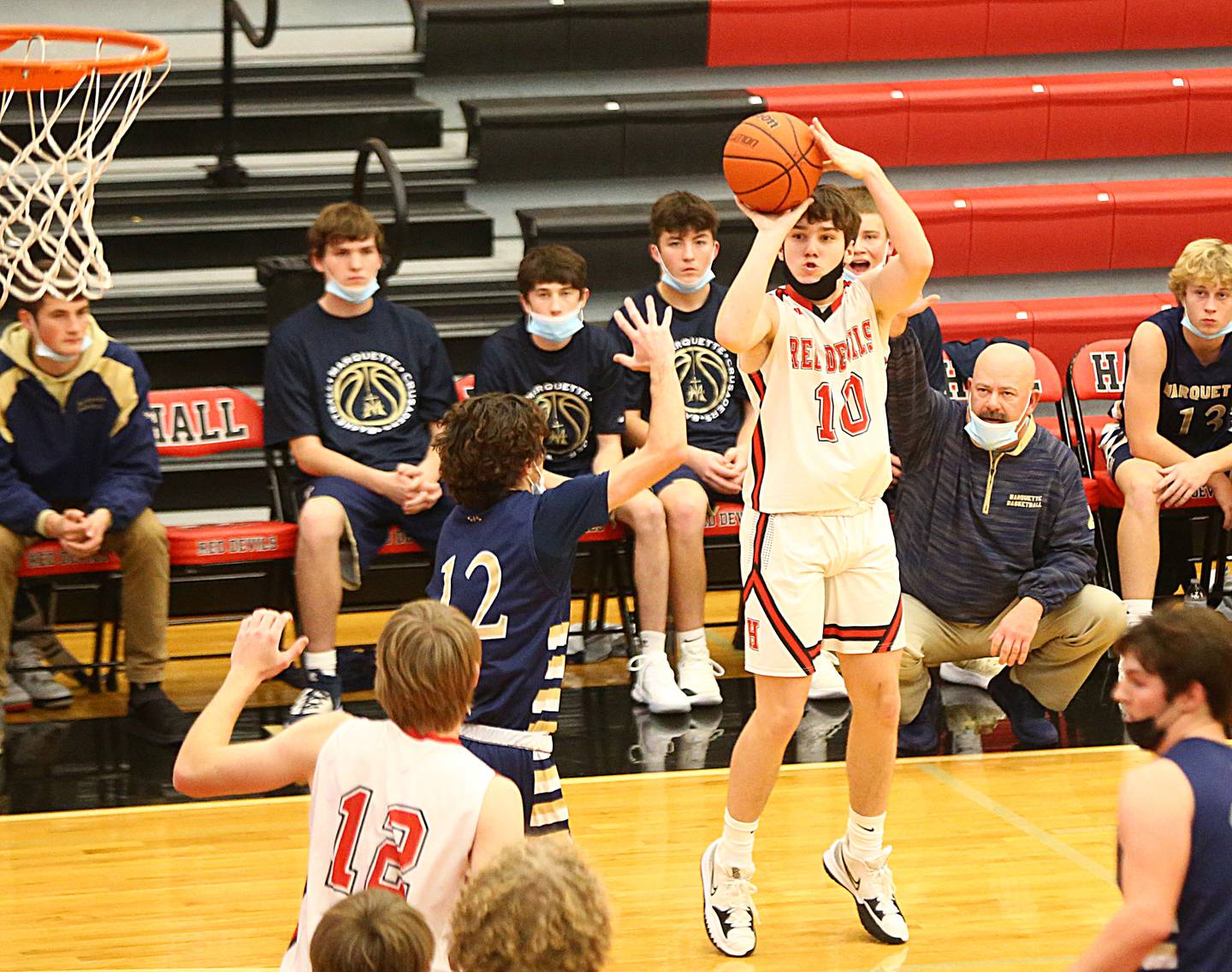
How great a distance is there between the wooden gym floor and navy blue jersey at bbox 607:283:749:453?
1.45 m

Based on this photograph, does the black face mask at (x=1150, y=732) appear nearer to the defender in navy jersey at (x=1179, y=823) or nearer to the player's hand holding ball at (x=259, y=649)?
the defender in navy jersey at (x=1179, y=823)

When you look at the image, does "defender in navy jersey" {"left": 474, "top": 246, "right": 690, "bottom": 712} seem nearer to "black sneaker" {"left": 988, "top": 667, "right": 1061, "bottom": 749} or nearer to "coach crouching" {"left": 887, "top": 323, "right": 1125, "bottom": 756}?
"coach crouching" {"left": 887, "top": 323, "right": 1125, "bottom": 756}

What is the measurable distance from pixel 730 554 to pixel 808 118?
299cm

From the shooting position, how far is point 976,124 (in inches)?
344

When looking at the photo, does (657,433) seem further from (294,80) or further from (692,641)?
(294,80)

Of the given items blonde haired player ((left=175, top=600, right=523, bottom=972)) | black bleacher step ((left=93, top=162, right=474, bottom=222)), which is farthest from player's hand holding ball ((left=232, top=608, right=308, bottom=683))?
black bleacher step ((left=93, top=162, right=474, bottom=222))

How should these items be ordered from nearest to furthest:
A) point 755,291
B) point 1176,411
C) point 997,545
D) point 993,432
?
point 755,291
point 993,432
point 997,545
point 1176,411

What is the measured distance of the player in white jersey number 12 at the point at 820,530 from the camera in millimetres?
3869

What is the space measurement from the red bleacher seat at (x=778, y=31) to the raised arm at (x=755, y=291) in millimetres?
5435

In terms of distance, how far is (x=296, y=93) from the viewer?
8602mm

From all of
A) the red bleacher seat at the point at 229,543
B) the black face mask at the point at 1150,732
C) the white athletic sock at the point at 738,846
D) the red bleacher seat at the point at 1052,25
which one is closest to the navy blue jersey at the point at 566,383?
the red bleacher seat at the point at 229,543

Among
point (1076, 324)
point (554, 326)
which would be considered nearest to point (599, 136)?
point (1076, 324)

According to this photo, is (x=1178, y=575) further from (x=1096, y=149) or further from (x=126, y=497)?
(x=126, y=497)

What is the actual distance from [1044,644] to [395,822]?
10.9ft
